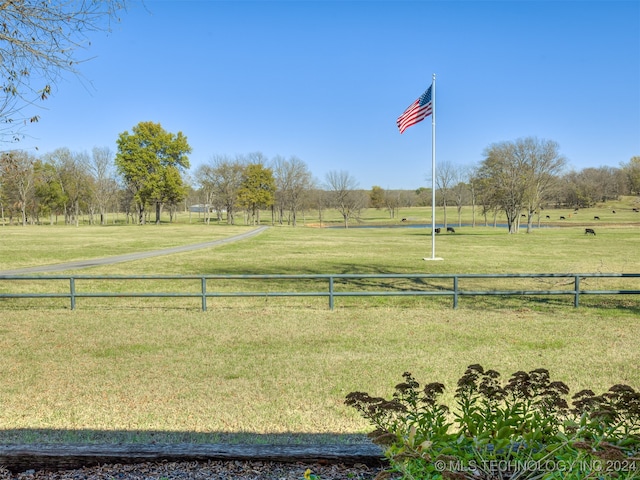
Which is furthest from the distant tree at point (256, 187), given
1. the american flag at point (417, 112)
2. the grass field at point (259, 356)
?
the grass field at point (259, 356)

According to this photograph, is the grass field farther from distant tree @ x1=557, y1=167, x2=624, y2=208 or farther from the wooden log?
distant tree @ x1=557, y1=167, x2=624, y2=208

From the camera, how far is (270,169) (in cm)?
8469

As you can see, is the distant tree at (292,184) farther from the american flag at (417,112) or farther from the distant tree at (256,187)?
the american flag at (417,112)

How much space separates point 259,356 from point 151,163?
74162 millimetres

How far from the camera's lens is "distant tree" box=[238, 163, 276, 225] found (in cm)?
8125

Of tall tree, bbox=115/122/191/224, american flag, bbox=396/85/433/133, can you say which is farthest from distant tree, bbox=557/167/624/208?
american flag, bbox=396/85/433/133

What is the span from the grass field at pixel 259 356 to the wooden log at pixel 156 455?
1.34 metres

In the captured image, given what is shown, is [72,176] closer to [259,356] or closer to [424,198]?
[259,356]

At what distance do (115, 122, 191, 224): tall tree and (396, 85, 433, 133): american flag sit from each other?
58.7 meters

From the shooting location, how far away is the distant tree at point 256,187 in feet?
267

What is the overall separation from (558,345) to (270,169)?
7836 centimetres

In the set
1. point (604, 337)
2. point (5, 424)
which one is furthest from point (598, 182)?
point (5, 424)

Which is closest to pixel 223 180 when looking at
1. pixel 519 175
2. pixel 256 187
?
pixel 256 187

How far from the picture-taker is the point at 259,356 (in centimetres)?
796
